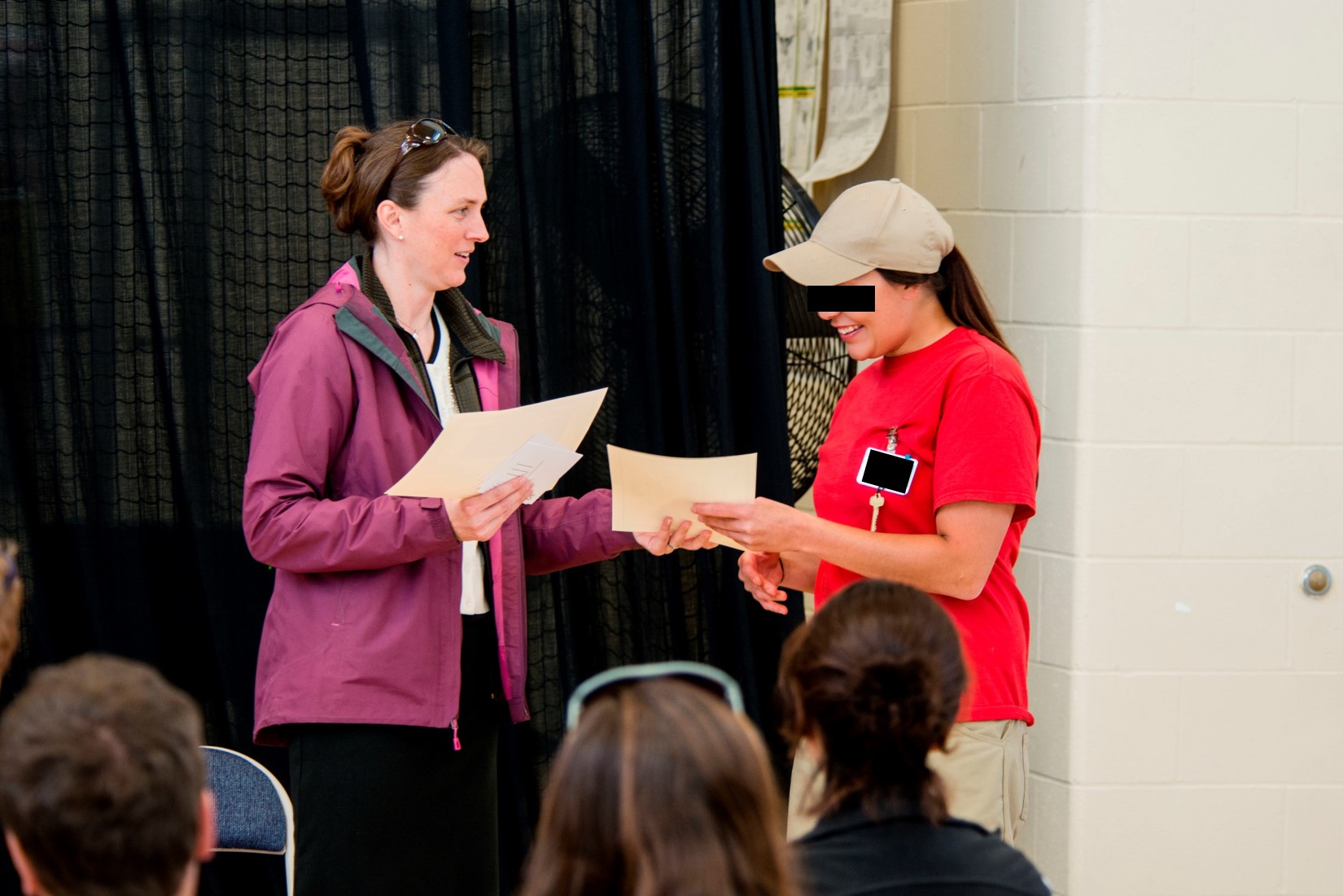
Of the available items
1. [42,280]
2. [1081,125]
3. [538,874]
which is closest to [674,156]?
[1081,125]

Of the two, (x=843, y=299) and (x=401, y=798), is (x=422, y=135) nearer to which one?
(x=843, y=299)

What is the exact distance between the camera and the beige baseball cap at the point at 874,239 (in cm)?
186

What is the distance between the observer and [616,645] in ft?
8.82

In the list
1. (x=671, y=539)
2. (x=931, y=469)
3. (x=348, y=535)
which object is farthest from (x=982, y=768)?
(x=348, y=535)

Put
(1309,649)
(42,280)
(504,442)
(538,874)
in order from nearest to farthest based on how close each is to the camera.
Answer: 1. (538,874)
2. (504,442)
3. (42,280)
4. (1309,649)

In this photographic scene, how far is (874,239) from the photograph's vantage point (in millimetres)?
1869

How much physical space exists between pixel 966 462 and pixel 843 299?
11.8 inches

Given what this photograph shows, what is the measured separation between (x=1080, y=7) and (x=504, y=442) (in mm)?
1452

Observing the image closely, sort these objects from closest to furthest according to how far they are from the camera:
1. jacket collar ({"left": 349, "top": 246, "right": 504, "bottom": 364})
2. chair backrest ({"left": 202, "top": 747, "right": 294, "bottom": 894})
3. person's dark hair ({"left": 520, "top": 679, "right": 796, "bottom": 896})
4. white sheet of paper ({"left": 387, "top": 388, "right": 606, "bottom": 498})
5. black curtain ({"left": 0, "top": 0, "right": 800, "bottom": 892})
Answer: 1. person's dark hair ({"left": 520, "top": 679, "right": 796, "bottom": 896})
2. white sheet of paper ({"left": 387, "top": 388, "right": 606, "bottom": 498})
3. jacket collar ({"left": 349, "top": 246, "right": 504, "bottom": 364})
4. chair backrest ({"left": 202, "top": 747, "right": 294, "bottom": 894})
5. black curtain ({"left": 0, "top": 0, "right": 800, "bottom": 892})

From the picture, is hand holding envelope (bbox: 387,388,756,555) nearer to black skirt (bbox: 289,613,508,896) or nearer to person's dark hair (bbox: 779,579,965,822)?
black skirt (bbox: 289,613,508,896)

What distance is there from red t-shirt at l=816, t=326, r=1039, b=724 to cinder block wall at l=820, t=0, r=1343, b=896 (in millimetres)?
712

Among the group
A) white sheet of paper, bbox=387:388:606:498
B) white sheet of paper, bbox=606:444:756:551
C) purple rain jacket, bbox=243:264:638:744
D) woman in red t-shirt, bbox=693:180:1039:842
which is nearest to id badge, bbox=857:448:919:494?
woman in red t-shirt, bbox=693:180:1039:842

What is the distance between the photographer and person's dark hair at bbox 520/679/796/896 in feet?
3.08

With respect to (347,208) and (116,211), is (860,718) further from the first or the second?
(116,211)
